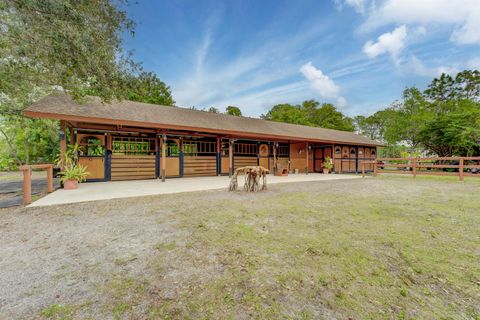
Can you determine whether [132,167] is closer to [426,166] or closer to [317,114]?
[426,166]

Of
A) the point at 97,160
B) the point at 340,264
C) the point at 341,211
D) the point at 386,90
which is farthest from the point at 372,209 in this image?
the point at 386,90

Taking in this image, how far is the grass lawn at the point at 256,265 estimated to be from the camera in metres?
1.44

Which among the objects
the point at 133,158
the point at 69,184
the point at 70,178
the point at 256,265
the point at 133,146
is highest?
the point at 133,146

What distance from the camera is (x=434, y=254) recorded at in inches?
87.3

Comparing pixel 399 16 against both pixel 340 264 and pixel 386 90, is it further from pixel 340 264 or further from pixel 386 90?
pixel 386 90

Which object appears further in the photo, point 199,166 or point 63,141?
point 199,166

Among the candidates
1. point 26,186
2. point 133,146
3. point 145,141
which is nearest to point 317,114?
point 145,141

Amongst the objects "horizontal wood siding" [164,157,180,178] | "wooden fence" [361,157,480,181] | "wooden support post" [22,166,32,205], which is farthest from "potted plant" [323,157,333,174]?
"wooden support post" [22,166,32,205]

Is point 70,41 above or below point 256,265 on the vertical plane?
above

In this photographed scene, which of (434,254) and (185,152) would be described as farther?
(185,152)

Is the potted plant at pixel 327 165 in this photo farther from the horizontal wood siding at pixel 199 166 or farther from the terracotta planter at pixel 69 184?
the terracotta planter at pixel 69 184

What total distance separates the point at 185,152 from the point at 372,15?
38.6 ft

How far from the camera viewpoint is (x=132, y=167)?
9070 mm

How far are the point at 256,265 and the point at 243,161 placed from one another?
10.3 metres
